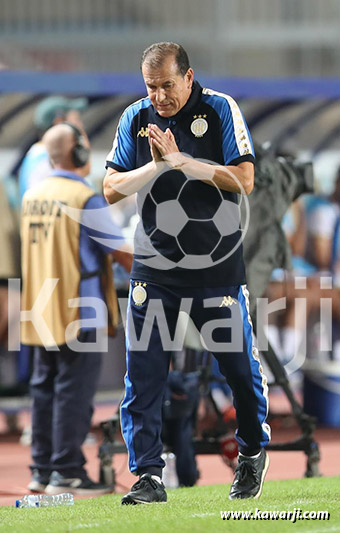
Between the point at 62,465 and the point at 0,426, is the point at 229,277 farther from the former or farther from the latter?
the point at 0,426

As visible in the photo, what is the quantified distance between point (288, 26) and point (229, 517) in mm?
16585

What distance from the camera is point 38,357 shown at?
7.55 metres

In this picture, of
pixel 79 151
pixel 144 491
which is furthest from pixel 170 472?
pixel 79 151

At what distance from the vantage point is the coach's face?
5.45 metres

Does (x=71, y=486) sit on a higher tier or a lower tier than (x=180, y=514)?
lower

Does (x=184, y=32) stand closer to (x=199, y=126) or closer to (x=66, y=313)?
(x=66, y=313)

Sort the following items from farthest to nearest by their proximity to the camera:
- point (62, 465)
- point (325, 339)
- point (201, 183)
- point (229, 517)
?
point (325, 339) → point (62, 465) → point (201, 183) → point (229, 517)

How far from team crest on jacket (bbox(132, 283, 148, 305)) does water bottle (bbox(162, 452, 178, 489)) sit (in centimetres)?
204

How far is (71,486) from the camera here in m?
7.32

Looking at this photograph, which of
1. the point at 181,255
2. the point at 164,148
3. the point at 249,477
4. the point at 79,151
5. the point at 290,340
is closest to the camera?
the point at 164,148

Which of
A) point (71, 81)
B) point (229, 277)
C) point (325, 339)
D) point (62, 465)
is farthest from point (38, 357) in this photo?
point (325, 339)

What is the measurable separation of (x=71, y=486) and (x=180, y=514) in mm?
2199

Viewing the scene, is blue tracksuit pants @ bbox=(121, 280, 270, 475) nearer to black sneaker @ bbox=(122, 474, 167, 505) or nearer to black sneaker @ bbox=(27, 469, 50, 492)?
black sneaker @ bbox=(122, 474, 167, 505)

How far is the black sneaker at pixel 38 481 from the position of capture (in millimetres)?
7485
